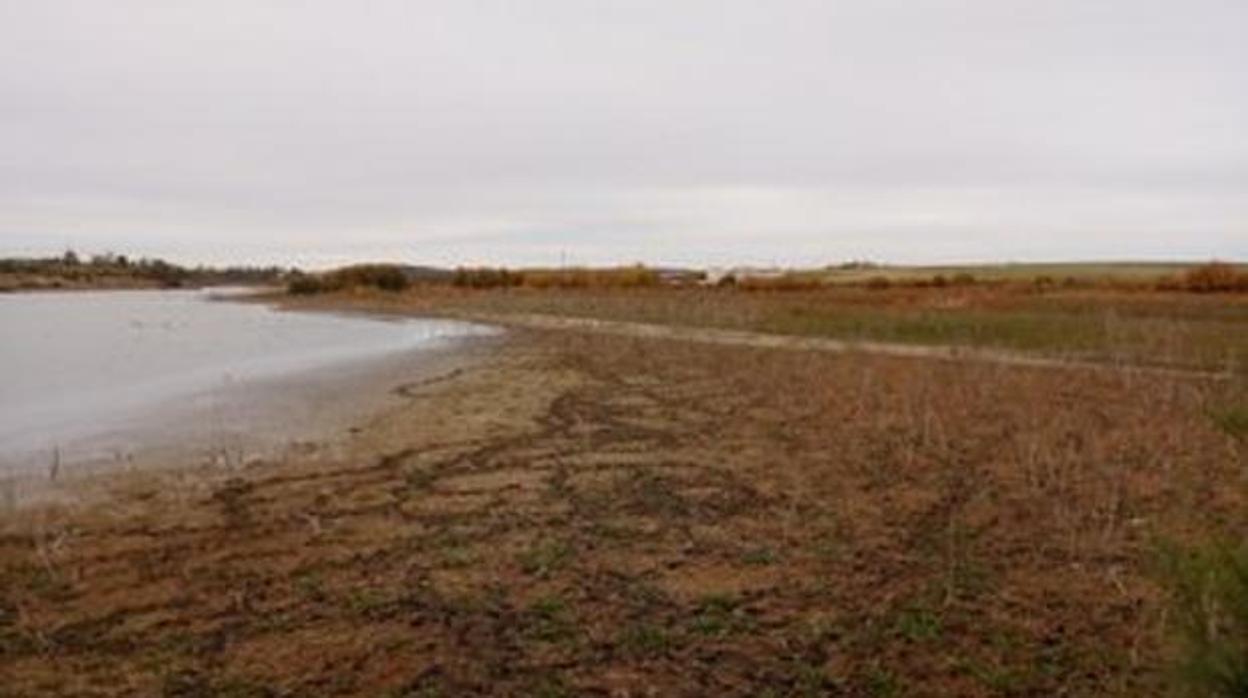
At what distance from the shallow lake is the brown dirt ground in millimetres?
5413

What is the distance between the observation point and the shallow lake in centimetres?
1947

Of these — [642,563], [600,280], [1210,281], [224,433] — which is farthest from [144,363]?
[600,280]

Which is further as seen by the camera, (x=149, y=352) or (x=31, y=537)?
(x=149, y=352)

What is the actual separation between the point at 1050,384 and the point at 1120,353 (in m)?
7.96

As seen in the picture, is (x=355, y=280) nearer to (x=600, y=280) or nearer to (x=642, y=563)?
(x=600, y=280)

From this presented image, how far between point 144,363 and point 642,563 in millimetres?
27428

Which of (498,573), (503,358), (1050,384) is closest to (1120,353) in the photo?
(1050,384)

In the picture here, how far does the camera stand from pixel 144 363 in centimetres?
3391

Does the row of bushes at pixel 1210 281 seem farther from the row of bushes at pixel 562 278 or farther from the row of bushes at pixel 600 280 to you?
the row of bushes at pixel 562 278

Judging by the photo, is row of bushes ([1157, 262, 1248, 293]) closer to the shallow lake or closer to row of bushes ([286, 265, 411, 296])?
the shallow lake

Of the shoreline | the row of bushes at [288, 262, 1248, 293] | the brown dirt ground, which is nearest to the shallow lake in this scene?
the shoreline

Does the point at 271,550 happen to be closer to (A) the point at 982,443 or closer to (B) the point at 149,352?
(A) the point at 982,443

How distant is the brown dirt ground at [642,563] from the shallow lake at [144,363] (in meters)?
5.41

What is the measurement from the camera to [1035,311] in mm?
43188
